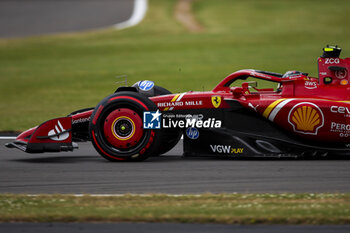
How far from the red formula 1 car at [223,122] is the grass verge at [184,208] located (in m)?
2.14

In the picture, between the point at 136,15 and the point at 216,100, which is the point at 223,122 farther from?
the point at 136,15

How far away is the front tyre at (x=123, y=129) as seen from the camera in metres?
9.03

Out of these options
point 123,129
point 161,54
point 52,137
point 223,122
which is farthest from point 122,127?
point 161,54

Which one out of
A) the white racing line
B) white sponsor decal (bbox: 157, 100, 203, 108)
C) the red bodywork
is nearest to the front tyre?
white sponsor decal (bbox: 157, 100, 203, 108)

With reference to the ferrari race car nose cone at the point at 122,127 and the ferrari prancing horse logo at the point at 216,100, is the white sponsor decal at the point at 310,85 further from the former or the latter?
the ferrari race car nose cone at the point at 122,127

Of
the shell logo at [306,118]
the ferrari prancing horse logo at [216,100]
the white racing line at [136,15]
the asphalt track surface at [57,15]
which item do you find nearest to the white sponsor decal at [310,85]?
the shell logo at [306,118]

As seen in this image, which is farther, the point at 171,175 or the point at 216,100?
the point at 216,100

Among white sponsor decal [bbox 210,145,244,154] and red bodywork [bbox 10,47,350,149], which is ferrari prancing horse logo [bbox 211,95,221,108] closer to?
red bodywork [bbox 10,47,350,149]

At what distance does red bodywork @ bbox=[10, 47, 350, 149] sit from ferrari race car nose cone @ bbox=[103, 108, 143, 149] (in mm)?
409

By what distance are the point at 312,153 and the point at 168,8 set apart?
1687 inches

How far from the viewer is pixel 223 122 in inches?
358

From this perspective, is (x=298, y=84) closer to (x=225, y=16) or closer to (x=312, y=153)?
(x=312, y=153)

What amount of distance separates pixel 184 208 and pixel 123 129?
9.59 ft

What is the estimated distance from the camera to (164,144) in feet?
32.4
